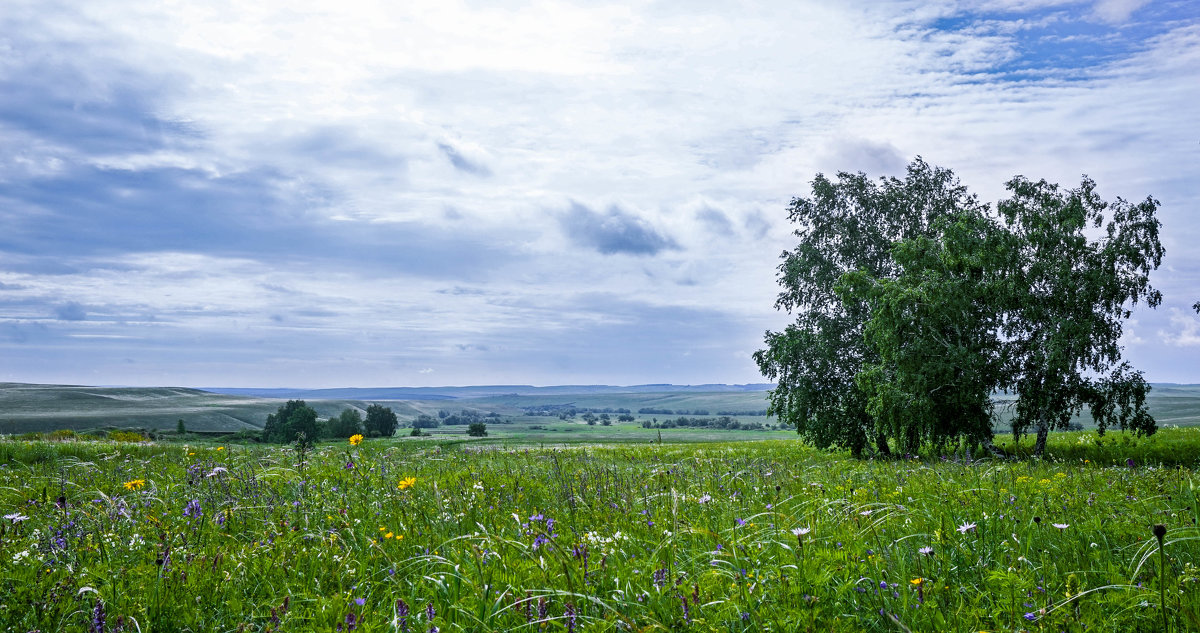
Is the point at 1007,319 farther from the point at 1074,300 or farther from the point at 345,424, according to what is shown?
the point at 345,424

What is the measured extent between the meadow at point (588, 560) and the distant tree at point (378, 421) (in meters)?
56.8

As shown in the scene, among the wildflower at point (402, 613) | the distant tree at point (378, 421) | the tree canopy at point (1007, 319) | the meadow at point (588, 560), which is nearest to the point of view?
the wildflower at point (402, 613)

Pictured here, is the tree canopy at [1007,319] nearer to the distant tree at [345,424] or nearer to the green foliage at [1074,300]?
the green foliage at [1074,300]

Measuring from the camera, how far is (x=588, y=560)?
4.80 metres

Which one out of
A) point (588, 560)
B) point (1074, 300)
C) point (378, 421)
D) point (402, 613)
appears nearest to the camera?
point (402, 613)

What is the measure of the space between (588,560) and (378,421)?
63.3 meters

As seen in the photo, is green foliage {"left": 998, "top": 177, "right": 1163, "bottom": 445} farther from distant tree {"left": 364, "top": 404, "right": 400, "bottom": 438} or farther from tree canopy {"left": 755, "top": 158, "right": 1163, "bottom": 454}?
distant tree {"left": 364, "top": 404, "right": 400, "bottom": 438}

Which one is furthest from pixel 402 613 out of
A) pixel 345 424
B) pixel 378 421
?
pixel 378 421

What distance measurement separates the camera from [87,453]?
17.8m

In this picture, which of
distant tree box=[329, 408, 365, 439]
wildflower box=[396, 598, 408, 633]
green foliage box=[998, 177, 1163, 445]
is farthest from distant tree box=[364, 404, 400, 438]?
wildflower box=[396, 598, 408, 633]

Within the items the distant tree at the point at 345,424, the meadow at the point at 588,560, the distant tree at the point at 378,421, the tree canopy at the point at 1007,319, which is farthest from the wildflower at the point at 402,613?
the distant tree at the point at 378,421

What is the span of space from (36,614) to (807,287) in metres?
31.5

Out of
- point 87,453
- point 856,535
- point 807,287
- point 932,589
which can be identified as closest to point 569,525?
point 856,535

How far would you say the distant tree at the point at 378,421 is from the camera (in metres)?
62.8
